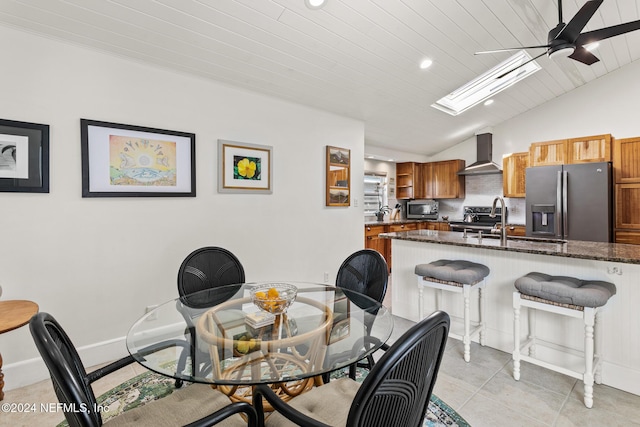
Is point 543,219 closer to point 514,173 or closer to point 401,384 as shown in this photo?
point 514,173

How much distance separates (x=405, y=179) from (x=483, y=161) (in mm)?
1522

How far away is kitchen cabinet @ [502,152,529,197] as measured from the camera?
524 centimetres

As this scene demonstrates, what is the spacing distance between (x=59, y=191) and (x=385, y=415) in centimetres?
256

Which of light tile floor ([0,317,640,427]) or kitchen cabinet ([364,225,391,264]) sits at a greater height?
kitchen cabinet ([364,225,391,264])

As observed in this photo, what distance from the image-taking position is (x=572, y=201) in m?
4.15

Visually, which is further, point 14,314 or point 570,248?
point 570,248

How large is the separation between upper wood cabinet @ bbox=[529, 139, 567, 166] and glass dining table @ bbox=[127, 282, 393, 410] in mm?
4506

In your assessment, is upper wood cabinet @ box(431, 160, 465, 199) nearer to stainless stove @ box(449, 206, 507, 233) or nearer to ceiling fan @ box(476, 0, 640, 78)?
stainless stove @ box(449, 206, 507, 233)

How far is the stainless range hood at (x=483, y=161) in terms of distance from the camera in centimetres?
571

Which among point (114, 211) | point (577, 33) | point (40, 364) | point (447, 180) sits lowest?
point (40, 364)

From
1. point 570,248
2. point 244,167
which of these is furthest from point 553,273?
point 244,167

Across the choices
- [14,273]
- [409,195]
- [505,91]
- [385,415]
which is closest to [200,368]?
[385,415]

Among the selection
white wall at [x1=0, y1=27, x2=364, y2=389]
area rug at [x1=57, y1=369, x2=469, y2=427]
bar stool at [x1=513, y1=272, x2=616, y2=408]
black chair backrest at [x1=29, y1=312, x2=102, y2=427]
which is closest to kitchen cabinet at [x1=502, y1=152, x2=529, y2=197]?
bar stool at [x1=513, y1=272, x2=616, y2=408]

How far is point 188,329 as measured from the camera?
64.4 inches
